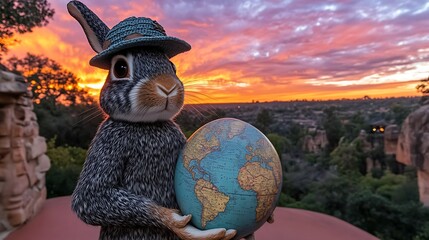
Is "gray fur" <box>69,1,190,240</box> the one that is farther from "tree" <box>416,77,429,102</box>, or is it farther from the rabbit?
"tree" <box>416,77,429,102</box>

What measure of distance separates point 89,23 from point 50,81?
1135 cm

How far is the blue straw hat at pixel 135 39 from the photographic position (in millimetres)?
1605

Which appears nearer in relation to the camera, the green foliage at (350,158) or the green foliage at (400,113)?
the green foliage at (350,158)

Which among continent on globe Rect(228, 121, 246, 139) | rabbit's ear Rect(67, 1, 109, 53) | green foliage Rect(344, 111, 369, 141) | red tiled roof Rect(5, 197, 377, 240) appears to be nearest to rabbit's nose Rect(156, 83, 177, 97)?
continent on globe Rect(228, 121, 246, 139)

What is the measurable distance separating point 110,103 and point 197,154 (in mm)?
494

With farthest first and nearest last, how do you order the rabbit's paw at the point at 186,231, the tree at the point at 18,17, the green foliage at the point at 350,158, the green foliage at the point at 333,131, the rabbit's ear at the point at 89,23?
the green foliage at the point at 333,131
the green foliage at the point at 350,158
the tree at the point at 18,17
the rabbit's ear at the point at 89,23
the rabbit's paw at the point at 186,231

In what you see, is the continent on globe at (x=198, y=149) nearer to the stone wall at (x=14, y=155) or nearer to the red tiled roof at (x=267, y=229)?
the red tiled roof at (x=267, y=229)

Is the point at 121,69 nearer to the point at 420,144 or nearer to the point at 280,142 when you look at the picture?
the point at 420,144

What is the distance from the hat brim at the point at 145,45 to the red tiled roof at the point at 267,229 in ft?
11.0

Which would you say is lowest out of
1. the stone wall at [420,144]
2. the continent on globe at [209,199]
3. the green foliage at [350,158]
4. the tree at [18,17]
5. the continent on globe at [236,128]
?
the green foliage at [350,158]

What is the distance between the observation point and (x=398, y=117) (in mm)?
16703

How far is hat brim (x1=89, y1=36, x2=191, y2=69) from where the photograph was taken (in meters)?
1.59

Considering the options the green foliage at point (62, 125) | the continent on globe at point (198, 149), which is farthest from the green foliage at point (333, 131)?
the continent on globe at point (198, 149)

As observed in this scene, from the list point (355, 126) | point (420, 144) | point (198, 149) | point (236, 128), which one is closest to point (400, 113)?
point (355, 126)
